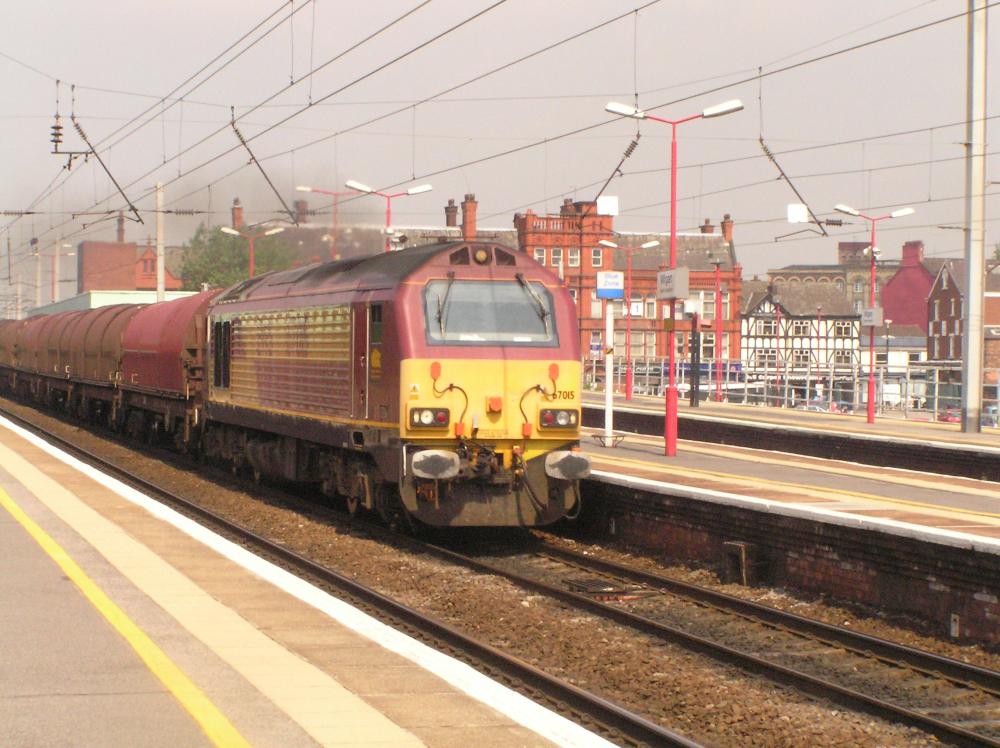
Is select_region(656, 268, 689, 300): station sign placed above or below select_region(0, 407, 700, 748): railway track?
above

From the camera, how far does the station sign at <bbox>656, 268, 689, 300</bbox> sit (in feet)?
84.6

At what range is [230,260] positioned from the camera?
126875mm

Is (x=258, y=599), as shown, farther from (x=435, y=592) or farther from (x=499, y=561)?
(x=499, y=561)

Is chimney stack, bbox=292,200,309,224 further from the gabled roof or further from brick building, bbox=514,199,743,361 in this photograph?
the gabled roof

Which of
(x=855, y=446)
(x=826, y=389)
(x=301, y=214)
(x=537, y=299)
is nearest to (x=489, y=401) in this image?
(x=537, y=299)

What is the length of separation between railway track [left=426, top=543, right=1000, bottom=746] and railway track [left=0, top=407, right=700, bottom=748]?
1.75m

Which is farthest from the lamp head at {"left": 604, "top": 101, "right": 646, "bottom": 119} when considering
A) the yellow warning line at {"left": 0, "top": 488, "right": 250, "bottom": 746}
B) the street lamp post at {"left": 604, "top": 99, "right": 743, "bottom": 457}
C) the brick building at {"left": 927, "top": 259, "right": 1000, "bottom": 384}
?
the brick building at {"left": 927, "top": 259, "right": 1000, "bottom": 384}

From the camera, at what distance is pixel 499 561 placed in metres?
16.1

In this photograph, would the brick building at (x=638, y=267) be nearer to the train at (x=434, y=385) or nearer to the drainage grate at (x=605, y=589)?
the train at (x=434, y=385)

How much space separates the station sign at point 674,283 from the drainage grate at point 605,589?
11739 mm

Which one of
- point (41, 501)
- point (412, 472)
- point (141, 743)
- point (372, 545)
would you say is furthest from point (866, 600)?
point (41, 501)

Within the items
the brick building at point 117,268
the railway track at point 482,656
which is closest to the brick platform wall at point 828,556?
the railway track at point 482,656

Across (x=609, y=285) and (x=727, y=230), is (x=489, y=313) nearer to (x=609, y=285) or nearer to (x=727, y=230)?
(x=609, y=285)

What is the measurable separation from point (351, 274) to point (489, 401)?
3039mm
